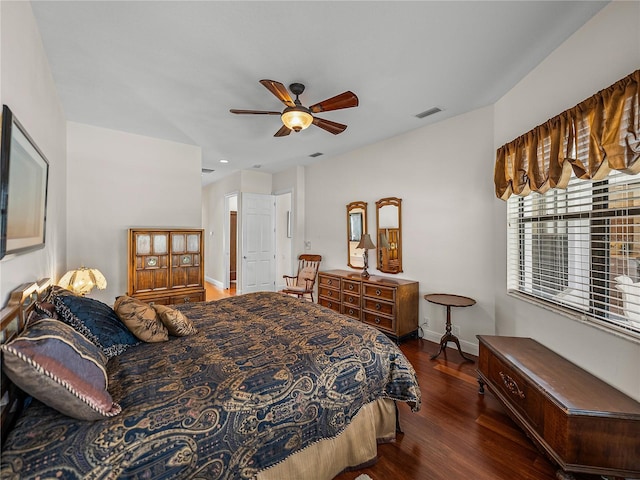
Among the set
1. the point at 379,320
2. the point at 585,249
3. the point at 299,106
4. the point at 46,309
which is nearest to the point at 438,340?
the point at 379,320

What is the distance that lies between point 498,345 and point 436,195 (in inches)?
77.9

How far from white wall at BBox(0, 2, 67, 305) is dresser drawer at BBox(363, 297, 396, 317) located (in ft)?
11.0

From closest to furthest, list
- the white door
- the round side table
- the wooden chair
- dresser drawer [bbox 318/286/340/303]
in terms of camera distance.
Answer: the round side table, dresser drawer [bbox 318/286/340/303], the wooden chair, the white door

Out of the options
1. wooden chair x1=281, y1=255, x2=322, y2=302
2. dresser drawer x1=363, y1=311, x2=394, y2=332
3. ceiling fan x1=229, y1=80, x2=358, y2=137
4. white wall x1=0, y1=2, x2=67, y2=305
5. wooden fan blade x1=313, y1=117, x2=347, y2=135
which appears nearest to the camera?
white wall x1=0, y1=2, x2=67, y2=305

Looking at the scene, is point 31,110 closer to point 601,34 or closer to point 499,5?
point 499,5

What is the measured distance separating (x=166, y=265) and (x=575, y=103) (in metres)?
4.48

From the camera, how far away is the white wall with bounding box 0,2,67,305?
1396 mm

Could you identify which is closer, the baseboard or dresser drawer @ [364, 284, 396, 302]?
the baseboard

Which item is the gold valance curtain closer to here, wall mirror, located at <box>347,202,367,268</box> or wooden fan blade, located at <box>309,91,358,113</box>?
wooden fan blade, located at <box>309,91,358,113</box>

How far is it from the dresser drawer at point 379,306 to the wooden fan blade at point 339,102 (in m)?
2.42

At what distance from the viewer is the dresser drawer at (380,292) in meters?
3.59

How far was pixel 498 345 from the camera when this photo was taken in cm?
228

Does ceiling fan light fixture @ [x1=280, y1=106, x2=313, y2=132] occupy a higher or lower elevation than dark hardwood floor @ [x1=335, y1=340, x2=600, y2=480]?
higher

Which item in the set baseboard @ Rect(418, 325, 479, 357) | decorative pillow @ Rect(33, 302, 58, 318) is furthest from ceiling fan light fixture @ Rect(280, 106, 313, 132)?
baseboard @ Rect(418, 325, 479, 357)
